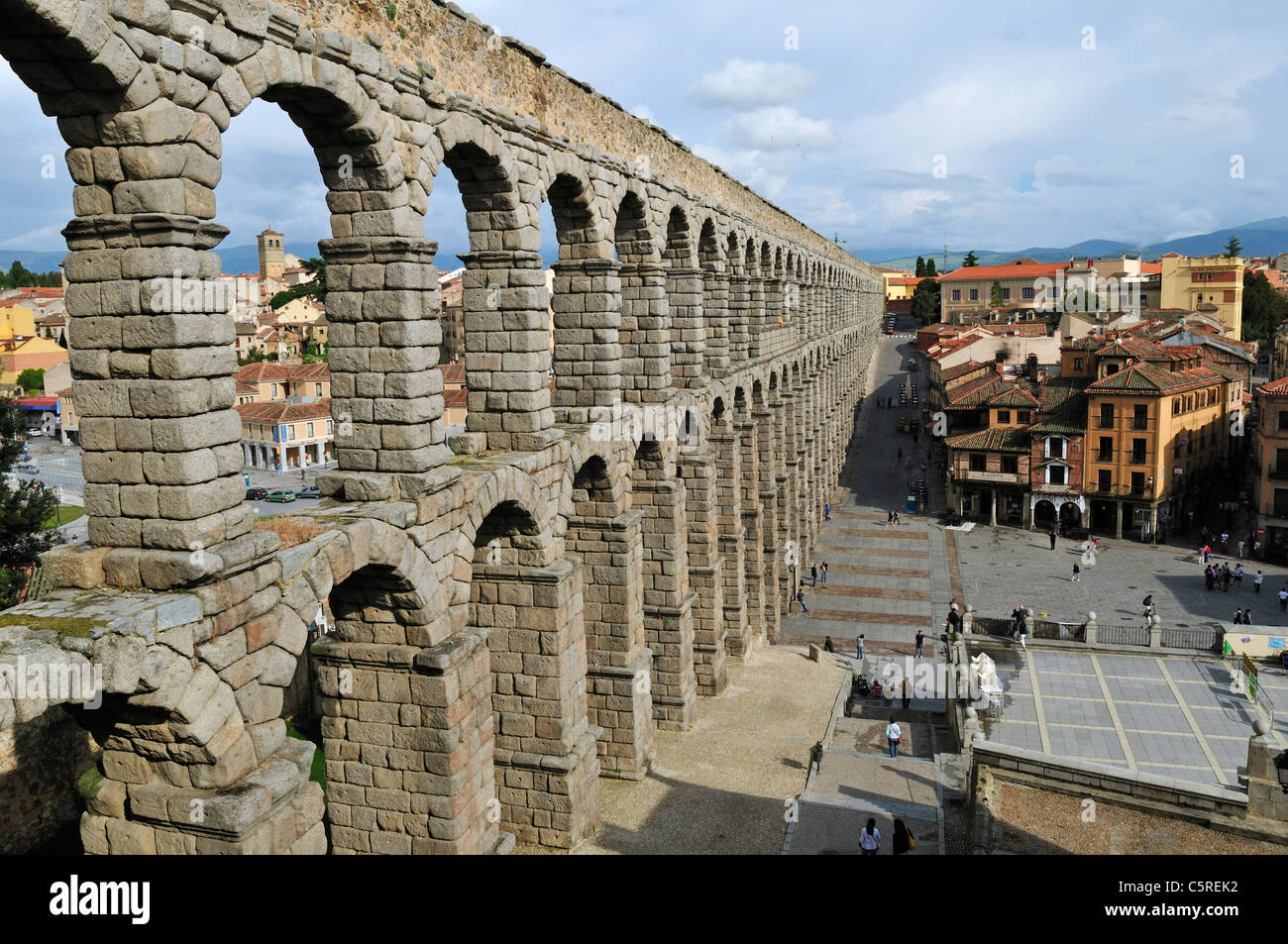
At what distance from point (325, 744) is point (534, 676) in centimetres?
416

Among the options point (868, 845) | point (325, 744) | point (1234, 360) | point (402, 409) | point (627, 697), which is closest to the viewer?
point (402, 409)

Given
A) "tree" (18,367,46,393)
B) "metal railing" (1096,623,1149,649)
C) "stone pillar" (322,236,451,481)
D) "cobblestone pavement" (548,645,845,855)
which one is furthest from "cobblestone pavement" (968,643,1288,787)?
"tree" (18,367,46,393)

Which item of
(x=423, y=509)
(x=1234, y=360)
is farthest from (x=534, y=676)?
(x=1234, y=360)

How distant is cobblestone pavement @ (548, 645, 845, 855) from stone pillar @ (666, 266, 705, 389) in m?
9.57

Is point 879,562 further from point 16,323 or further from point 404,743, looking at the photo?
point 16,323

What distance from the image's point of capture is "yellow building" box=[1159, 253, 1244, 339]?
9188 centimetres

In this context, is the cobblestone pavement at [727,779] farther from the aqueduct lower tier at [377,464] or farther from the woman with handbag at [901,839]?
the woman with handbag at [901,839]

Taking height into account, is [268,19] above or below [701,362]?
above

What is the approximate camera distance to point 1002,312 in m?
109

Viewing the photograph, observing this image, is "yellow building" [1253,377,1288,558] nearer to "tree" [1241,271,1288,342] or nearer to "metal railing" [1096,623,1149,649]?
"metal railing" [1096,623,1149,649]

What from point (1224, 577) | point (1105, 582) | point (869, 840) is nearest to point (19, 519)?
point (869, 840)

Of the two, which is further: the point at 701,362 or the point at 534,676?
the point at 701,362

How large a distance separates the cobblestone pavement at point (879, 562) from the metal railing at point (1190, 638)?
8537 millimetres

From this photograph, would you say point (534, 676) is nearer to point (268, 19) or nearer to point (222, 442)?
point (222, 442)
